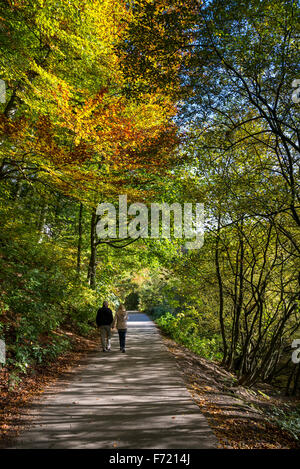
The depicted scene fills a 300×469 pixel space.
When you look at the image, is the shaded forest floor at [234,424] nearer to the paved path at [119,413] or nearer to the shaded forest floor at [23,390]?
the paved path at [119,413]

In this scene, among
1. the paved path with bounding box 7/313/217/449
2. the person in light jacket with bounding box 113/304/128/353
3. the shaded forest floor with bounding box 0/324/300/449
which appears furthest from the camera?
the person in light jacket with bounding box 113/304/128/353

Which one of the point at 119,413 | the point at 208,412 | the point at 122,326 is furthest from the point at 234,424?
the point at 122,326

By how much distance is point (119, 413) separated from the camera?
181 inches

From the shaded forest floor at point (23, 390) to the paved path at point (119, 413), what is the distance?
205mm

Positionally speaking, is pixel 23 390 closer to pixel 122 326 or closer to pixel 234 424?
pixel 234 424

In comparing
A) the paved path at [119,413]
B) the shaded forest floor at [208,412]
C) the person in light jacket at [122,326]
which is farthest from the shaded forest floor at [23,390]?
the person in light jacket at [122,326]

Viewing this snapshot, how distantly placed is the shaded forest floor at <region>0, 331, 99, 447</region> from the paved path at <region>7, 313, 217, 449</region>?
205 mm

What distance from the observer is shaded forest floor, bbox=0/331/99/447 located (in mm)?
4109

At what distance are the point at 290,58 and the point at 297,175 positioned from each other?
9.87 ft

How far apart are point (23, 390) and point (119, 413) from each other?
2.15 m

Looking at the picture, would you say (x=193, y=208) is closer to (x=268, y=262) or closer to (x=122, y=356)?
(x=268, y=262)

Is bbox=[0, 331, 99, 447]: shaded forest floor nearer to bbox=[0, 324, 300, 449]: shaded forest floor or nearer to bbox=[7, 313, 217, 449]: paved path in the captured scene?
bbox=[0, 324, 300, 449]: shaded forest floor

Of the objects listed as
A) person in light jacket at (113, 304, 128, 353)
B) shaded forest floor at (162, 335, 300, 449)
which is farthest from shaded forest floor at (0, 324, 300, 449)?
person in light jacket at (113, 304, 128, 353)

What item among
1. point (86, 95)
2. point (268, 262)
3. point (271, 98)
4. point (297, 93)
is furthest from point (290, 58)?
point (268, 262)
